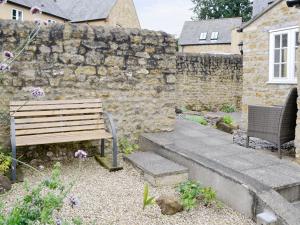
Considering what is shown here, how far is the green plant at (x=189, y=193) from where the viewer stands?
140 inches

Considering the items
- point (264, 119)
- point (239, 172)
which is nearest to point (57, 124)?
point (239, 172)

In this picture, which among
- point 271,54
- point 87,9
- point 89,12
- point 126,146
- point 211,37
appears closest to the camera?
point 126,146

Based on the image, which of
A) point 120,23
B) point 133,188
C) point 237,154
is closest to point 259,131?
point 237,154

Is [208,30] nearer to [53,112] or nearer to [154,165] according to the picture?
[53,112]

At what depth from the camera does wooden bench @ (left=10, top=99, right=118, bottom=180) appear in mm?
4658

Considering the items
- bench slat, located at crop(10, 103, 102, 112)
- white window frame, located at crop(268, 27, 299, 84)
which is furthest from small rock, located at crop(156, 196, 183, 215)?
white window frame, located at crop(268, 27, 299, 84)

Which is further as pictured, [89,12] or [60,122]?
[89,12]

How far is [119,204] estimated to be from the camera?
12.1ft

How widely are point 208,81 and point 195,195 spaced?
34.8ft

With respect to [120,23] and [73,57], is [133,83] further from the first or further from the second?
[120,23]

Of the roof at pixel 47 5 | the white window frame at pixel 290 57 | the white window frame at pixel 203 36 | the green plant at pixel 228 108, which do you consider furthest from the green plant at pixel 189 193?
the white window frame at pixel 203 36

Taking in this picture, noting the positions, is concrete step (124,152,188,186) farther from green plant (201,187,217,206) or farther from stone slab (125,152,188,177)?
green plant (201,187,217,206)

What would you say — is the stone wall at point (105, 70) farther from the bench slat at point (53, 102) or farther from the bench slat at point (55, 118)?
the bench slat at point (55, 118)

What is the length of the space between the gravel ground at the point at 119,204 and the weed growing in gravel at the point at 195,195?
0.08 meters
